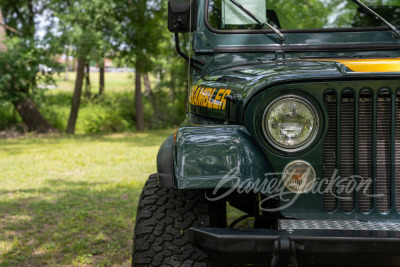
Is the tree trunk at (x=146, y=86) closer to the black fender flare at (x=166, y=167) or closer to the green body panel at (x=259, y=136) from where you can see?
the black fender flare at (x=166, y=167)

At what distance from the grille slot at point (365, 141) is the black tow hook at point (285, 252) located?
0.55 metres

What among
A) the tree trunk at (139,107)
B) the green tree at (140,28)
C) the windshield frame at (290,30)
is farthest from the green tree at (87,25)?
the windshield frame at (290,30)

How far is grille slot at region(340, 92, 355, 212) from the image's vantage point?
2.23 meters

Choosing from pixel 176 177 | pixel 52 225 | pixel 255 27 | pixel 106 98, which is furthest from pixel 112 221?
pixel 106 98

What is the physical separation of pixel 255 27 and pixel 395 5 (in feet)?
3.14

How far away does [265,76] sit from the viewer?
2.31 meters

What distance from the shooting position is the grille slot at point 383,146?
7.29 feet

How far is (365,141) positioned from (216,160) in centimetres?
66

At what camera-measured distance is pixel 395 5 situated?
3.37 m

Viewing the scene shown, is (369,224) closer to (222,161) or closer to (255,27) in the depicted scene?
(222,161)

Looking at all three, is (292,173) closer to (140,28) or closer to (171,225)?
(171,225)

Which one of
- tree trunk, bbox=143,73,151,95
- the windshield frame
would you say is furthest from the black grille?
tree trunk, bbox=143,73,151,95

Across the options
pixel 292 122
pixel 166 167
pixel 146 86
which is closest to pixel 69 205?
pixel 166 167

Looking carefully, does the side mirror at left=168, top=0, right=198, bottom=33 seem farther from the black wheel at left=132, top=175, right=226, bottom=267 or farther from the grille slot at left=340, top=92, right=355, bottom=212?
the grille slot at left=340, top=92, right=355, bottom=212
